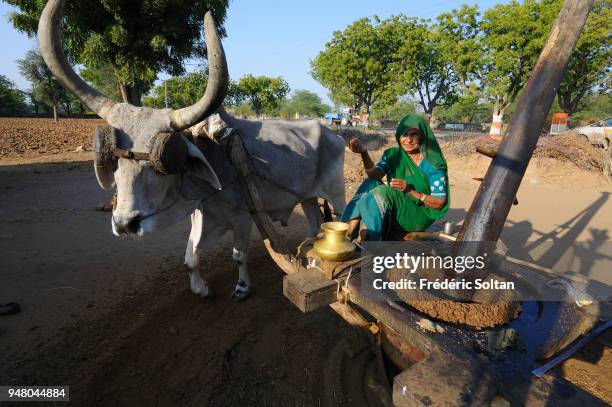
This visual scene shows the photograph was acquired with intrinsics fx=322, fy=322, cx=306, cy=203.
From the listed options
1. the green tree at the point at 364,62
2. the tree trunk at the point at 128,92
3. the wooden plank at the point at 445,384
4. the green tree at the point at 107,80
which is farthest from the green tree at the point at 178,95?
the wooden plank at the point at 445,384

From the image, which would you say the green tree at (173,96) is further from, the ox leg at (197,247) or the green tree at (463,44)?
the ox leg at (197,247)

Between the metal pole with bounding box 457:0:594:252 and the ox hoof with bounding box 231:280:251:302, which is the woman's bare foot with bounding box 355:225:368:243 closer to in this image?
the metal pole with bounding box 457:0:594:252

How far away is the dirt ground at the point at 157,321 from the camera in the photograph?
239 centimetres

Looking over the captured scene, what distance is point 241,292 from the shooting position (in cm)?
356

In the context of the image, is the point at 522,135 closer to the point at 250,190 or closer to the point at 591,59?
the point at 250,190

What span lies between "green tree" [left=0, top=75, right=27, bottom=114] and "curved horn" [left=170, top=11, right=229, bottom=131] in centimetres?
5614

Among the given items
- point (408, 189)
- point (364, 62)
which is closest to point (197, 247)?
point (408, 189)

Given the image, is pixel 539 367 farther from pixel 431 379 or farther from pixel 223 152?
pixel 223 152

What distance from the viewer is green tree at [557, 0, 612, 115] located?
1928 cm

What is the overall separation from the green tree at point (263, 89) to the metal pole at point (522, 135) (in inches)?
1786

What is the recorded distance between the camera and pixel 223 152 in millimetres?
2930

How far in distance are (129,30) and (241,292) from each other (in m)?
11.3

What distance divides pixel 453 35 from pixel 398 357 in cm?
2704

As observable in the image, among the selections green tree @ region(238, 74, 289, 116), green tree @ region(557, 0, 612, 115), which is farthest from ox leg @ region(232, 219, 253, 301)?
green tree @ region(238, 74, 289, 116)
